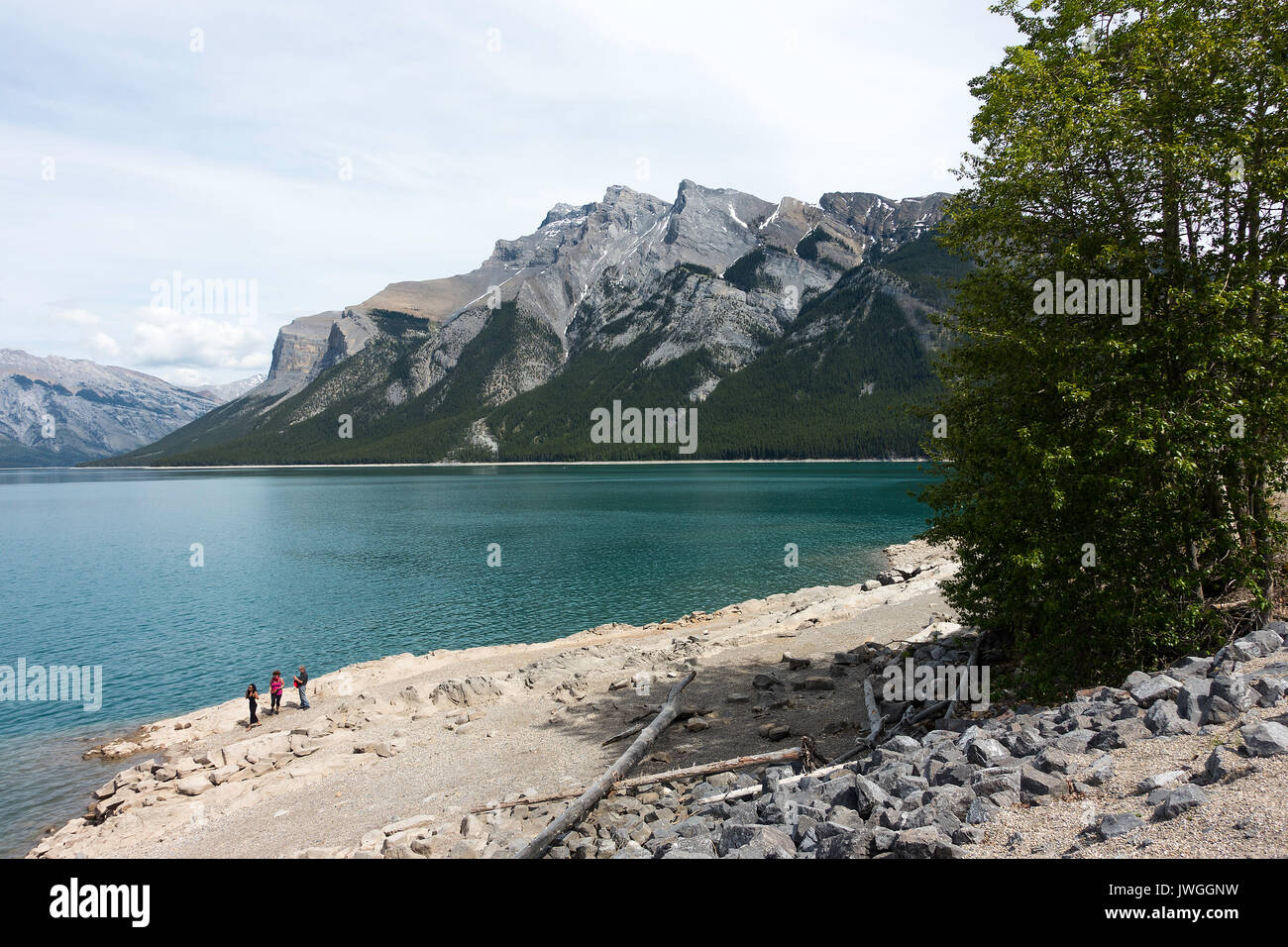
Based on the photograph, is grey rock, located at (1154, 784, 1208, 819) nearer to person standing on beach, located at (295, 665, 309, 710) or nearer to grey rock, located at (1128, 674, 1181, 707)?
grey rock, located at (1128, 674, 1181, 707)

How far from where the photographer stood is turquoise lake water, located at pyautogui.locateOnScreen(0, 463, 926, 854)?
3316 centimetres

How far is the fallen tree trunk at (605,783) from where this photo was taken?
13594 millimetres

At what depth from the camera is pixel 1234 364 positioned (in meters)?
13.5

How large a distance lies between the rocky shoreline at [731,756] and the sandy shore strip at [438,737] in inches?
4.3

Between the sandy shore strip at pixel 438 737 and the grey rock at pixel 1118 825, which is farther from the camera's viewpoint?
the sandy shore strip at pixel 438 737

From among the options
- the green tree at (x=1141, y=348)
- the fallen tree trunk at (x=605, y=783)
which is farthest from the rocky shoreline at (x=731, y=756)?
the green tree at (x=1141, y=348)

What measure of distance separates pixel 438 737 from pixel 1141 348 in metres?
24.1

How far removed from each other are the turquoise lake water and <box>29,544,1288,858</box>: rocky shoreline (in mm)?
5651

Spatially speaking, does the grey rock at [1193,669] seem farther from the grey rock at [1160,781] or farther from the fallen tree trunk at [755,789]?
the fallen tree trunk at [755,789]

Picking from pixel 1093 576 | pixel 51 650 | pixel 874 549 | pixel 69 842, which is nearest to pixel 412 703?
pixel 69 842

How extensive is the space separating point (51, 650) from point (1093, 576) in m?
56.5

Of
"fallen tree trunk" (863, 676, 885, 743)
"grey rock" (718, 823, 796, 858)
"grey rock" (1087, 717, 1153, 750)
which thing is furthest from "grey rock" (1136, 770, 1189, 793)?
"fallen tree trunk" (863, 676, 885, 743)

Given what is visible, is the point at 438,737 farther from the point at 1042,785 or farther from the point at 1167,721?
the point at 1167,721
